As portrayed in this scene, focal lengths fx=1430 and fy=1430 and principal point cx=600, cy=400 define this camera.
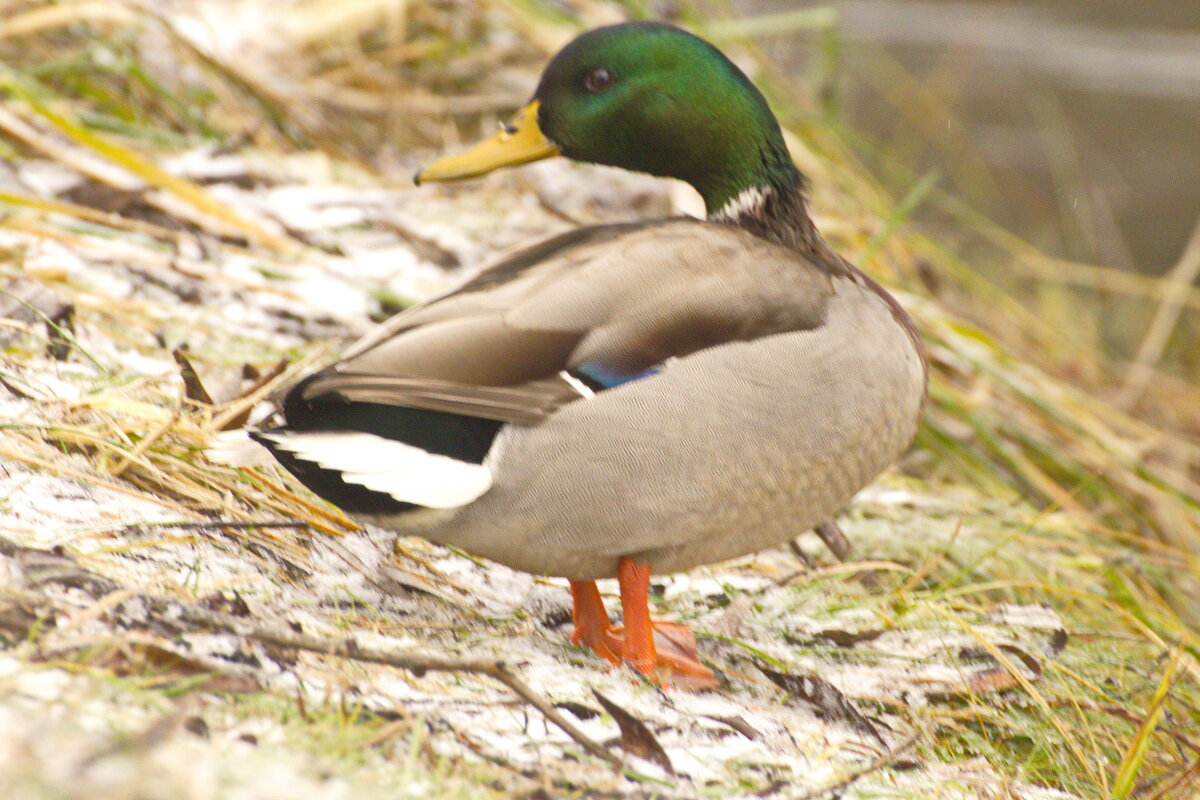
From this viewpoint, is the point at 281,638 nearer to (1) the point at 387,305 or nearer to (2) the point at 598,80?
(2) the point at 598,80

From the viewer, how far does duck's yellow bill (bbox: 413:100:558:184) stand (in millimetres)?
2922

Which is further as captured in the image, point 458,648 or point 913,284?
point 913,284

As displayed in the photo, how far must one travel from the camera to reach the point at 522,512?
2.33 meters

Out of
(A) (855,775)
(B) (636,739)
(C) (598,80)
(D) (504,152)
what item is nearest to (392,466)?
(B) (636,739)

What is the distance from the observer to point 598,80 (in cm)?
294

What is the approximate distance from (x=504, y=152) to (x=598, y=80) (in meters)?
0.25

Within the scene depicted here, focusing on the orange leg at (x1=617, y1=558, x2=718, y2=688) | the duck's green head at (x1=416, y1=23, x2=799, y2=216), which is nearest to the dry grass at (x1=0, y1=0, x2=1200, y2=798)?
the orange leg at (x1=617, y1=558, x2=718, y2=688)

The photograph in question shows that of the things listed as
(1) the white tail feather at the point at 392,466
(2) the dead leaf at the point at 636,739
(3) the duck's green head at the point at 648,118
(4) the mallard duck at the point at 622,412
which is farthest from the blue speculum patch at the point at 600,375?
(3) the duck's green head at the point at 648,118

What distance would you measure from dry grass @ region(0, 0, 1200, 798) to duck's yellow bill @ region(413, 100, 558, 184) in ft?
1.89

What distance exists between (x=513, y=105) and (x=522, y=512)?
3.37m

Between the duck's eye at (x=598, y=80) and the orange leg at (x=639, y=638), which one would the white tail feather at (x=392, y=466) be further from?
the duck's eye at (x=598, y=80)

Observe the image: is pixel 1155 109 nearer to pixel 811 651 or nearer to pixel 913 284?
pixel 913 284

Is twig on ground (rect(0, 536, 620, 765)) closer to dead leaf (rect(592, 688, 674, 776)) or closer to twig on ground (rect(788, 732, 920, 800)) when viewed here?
dead leaf (rect(592, 688, 674, 776))

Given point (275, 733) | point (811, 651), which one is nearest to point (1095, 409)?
point (811, 651)
